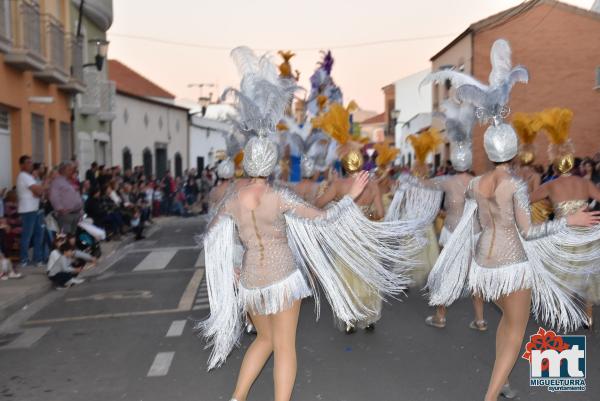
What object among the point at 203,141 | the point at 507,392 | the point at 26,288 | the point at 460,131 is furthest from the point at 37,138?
the point at 203,141

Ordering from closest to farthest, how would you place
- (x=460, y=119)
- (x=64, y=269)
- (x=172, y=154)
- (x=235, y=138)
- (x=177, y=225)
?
(x=460, y=119) → (x=235, y=138) → (x=64, y=269) → (x=177, y=225) → (x=172, y=154)

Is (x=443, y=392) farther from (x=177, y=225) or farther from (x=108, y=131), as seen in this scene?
(x=108, y=131)

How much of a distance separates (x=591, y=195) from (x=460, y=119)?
5.70 feet

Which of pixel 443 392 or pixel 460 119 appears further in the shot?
pixel 460 119

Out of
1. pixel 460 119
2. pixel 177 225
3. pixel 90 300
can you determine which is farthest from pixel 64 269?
pixel 177 225

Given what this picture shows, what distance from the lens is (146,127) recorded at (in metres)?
34.8

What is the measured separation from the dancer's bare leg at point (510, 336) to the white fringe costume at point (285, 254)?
0.72 metres

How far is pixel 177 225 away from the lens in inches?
909

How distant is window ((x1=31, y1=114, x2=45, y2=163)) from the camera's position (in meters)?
18.7

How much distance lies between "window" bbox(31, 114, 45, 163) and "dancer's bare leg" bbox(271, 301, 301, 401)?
52.0 ft

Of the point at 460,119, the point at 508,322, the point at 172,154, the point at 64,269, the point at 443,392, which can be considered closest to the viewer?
the point at 508,322

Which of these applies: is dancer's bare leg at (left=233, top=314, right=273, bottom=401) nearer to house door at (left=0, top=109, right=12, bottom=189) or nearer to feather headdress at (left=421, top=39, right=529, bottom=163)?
feather headdress at (left=421, top=39, right=529, bottom=163)

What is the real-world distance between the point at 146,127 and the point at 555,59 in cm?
1892

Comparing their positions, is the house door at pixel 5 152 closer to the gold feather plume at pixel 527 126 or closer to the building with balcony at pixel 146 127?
the building with balcony at pixel 146 127
